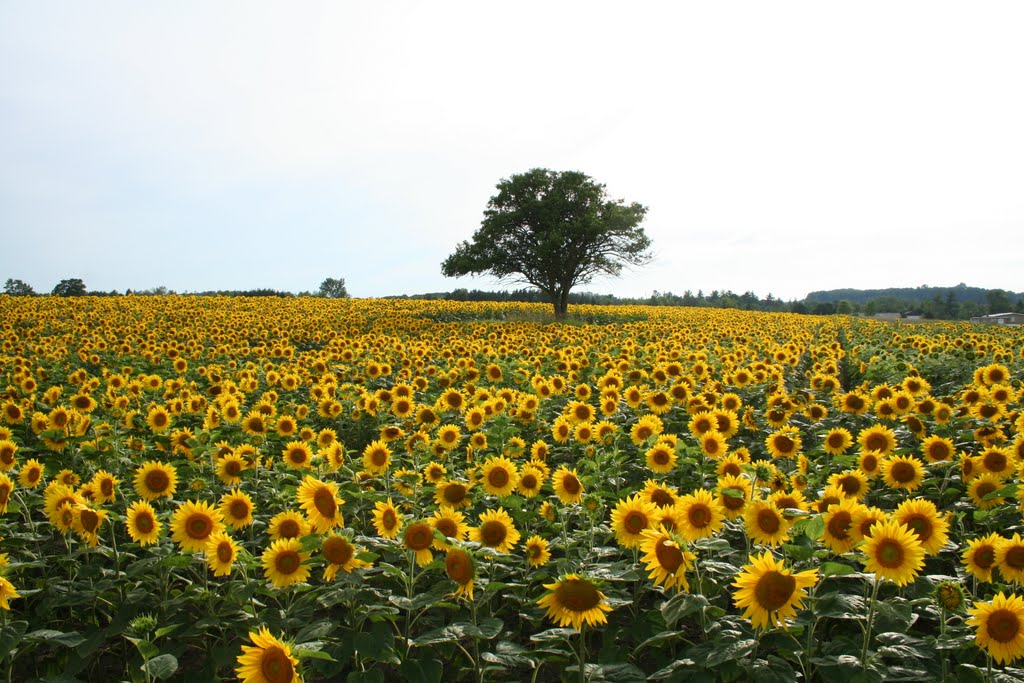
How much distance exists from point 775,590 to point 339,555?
1.97m

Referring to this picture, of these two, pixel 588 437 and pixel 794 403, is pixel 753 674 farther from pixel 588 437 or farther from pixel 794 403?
pixel 794 403

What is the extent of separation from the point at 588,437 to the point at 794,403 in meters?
2.23

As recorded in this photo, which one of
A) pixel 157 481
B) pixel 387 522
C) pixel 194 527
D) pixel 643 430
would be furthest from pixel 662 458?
pixel 157 481

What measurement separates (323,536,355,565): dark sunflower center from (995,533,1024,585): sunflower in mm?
3130

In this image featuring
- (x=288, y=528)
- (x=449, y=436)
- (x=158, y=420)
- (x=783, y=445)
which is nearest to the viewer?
(x=288, y=528)

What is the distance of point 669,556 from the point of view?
8.91 ft

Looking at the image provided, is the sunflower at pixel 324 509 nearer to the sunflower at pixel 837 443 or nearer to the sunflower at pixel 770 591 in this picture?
the sunflower at pixel 770 591

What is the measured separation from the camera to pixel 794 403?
6.27m

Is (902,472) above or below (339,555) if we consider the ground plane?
above

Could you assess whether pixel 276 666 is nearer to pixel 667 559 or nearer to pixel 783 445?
pixel 667 559

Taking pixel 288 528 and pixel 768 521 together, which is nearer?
pixel 768 521

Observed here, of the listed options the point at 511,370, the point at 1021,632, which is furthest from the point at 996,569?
the point at 511,370

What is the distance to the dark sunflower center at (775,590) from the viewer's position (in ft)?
7.98

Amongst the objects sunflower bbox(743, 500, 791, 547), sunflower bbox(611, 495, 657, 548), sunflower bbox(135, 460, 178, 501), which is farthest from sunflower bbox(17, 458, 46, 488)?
sunflower bbox(743, 500, 791, 547)
